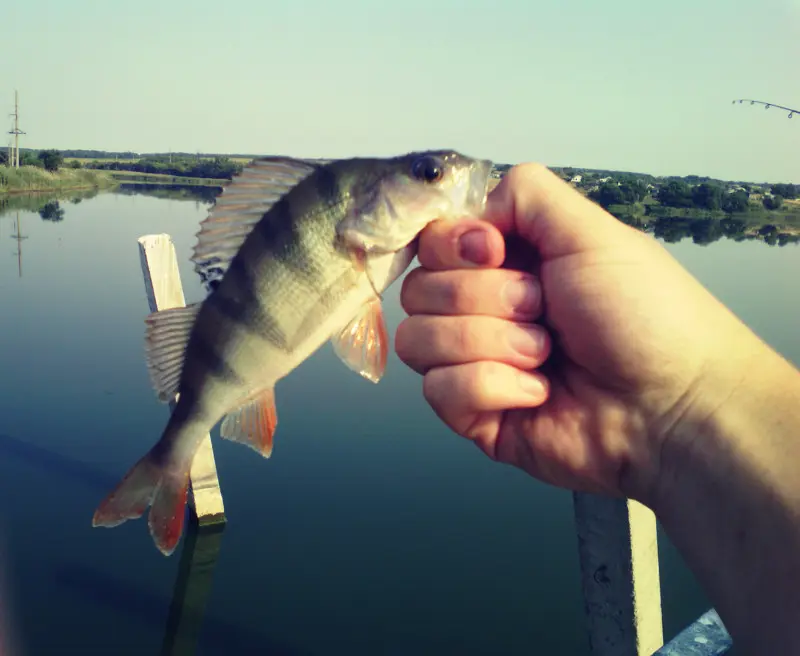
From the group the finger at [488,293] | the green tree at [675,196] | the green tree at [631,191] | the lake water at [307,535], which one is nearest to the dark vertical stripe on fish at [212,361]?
the finger at [488,293]

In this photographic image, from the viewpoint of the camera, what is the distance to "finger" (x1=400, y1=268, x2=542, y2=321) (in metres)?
1.83

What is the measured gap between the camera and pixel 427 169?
5.90ft

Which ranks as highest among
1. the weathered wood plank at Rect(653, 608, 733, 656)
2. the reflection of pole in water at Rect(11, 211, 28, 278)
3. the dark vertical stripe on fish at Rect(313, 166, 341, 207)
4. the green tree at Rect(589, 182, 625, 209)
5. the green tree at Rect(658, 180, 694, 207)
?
the green tree at Rect(658, 180, 694, 207)

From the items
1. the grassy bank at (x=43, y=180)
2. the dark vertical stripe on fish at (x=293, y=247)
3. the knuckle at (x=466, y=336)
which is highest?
the dark vertical stripe on fish at (x=293, y=247)

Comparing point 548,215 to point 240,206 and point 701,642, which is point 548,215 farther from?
point 701,642

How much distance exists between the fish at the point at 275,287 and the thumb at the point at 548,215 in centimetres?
7

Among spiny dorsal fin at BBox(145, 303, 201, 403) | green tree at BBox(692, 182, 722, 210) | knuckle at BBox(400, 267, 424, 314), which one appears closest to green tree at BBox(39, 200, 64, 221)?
spiny dorsal fin at BBox(145, 303, 201, 403)

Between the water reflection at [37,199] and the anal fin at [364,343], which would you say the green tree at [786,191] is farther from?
the anal fin at [364,343]

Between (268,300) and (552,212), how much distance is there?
83 cm

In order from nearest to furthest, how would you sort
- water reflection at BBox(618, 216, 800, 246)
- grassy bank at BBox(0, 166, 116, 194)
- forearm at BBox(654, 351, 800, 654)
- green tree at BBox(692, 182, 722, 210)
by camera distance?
forearm at BBox(654, 351, 800, 654)
water reflection at BBox(618, 216, 800, 246)
grassy bank at BBox(0, 166, 116, 194)
green tree at BBox(692, 182, 722, 210)

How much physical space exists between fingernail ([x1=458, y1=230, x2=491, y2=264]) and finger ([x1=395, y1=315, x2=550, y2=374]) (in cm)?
18

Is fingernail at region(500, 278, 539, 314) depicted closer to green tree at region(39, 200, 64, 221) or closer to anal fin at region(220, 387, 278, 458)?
anal fin at region(220, 387, 278, 458)

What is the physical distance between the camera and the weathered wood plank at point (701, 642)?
1841 millimetres

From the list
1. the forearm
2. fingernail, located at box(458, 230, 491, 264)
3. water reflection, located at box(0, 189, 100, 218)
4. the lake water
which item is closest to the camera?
the forearm
